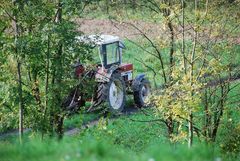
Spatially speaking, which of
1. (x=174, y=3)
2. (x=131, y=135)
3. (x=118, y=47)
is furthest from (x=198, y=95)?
(x=118, y=47)

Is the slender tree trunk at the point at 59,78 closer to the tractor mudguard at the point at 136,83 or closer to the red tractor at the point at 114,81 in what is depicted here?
the red tractor at the point at 114,81

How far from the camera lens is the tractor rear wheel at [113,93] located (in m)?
19.0

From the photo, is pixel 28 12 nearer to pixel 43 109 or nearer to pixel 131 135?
pixel 43 109

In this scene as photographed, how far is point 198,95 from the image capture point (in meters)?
11.3

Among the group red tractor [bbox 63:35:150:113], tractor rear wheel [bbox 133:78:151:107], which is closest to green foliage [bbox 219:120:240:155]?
red tractor [bbox 63:35:150:113]

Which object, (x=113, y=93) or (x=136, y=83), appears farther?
(x=136, y=83)

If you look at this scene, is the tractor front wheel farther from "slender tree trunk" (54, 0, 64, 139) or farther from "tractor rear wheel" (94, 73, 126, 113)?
"slender tree trunk" (54, 0, 64, 139)

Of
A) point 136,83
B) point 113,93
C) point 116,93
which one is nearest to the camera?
point 113,93

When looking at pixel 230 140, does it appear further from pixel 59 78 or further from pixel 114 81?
pixel 114 81

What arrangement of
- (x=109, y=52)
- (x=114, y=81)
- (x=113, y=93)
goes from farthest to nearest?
1. (x=109, y=52)
2. (x=113, y=93)
3. (x=114, y=81)

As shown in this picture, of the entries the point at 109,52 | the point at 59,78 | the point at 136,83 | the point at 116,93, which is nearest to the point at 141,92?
the point at 136,83

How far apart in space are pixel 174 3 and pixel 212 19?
134 cm

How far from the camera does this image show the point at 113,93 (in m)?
19.8

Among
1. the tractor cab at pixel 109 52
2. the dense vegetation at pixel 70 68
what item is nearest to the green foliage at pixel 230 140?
the dense vegetation at pixel 70 68
